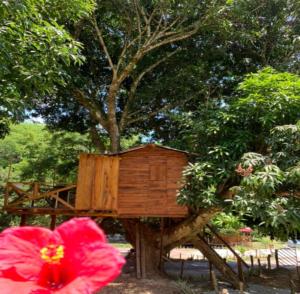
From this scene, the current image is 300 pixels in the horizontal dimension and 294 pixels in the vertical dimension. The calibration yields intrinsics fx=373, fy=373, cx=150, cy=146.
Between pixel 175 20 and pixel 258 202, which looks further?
pixel 175 20

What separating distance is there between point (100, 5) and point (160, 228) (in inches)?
365

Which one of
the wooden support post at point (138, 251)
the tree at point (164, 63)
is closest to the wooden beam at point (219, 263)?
the tree at point (164, 63)

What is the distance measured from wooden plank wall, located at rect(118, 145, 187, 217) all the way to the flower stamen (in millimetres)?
12347

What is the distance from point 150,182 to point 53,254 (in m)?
12.7

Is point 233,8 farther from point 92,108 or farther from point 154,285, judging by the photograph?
point 154,285

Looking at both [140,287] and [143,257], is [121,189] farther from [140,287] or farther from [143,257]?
[140,287]

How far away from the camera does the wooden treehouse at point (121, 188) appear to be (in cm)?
1252

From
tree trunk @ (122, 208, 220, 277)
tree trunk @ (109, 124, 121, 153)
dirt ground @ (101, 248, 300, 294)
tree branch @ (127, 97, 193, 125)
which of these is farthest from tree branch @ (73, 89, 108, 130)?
dirt ground @ (101, 248, 300, 294)

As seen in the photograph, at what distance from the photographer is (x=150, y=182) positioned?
13344 millimetres

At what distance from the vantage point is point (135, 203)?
13.2 metres

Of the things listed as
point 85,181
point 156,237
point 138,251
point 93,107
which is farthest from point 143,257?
point 93,107

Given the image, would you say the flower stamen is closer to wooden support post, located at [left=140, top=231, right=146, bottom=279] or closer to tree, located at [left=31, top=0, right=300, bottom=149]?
tree, located at [left=31, top=0, right=300, bottom=149]

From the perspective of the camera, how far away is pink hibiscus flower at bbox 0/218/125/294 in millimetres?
657

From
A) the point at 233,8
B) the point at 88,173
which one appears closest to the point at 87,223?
the point at 88,173
